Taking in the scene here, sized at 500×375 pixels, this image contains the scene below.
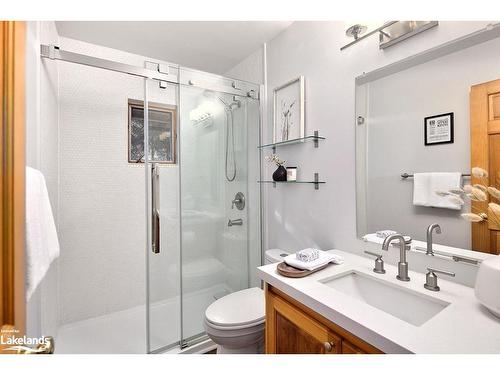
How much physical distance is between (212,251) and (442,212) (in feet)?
4.63

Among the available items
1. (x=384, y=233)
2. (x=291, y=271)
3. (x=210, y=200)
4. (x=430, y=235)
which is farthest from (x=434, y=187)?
(x=210, y=200)

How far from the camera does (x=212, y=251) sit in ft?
5.80

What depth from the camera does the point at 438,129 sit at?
992mm

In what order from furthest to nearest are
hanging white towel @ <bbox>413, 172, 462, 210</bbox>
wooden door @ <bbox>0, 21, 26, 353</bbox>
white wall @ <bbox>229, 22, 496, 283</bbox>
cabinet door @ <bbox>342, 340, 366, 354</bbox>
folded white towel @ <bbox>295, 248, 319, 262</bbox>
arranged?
white wall @ <bbox>229, 22, 496, 283</bbox> → folded white towel @ <bbox>295, 248, 319, 262</bbox> → hanging white towel @ <bbox>413, 172, 462, 210</bbox> → cabinet door @ <bbox>342, 340, 366, 354</bbox> → wooden door @ <bbox>0, 21, 26, 353</bbox>

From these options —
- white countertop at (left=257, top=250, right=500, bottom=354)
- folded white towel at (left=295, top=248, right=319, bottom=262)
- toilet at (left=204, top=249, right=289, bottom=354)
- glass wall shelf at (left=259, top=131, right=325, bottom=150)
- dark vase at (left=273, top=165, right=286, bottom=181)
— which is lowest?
toilet at (left=204, top=249, right=289, bottom=354)

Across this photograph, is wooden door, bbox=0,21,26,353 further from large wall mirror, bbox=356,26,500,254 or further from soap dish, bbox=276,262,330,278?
large wall mirror, bbox=356,26,500,254

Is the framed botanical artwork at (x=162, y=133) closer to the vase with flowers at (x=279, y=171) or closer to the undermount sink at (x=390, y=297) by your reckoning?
the vase with flowers at (x=279, y=171)

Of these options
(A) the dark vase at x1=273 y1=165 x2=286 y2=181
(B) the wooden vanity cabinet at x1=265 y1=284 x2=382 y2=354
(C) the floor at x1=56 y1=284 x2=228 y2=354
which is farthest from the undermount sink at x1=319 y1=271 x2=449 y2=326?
(C) the floor at x1=56 y1=284 x2=228 y2=354

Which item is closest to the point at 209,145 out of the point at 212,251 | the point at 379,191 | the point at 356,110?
the point at 212,251

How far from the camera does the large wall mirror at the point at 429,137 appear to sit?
875 mm

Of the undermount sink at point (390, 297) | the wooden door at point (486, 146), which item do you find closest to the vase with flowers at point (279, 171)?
the undermount sink at point (390, 297)

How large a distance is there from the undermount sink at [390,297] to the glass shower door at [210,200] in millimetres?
980

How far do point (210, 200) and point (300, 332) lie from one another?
1.07m

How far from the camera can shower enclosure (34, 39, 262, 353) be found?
1558 mm
